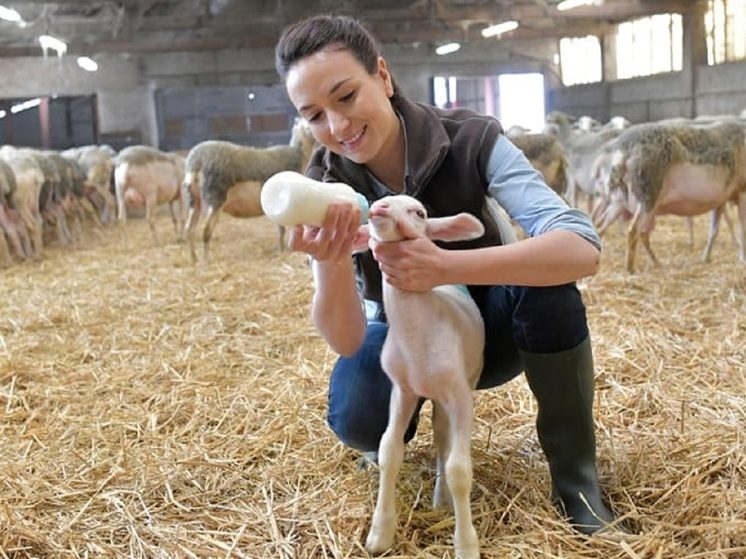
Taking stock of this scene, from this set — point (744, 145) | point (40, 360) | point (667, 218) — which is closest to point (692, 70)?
point (667, 218)

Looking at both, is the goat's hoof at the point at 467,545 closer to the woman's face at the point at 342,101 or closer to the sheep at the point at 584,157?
the woman's face at the point at 342,101

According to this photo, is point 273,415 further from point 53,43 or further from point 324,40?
point 53,43

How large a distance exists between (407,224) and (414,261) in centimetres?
8

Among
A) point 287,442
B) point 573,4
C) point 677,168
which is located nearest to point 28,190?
point 677,168

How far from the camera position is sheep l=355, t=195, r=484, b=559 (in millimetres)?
1721

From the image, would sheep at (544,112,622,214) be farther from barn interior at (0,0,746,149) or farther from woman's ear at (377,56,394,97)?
barn interior at (0,0,746,149)

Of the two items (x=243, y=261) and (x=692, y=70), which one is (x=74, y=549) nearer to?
(x=243, y=261)

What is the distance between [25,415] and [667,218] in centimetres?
784

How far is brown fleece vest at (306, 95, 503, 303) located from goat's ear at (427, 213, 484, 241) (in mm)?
247

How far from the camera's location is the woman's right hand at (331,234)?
1.63 meters

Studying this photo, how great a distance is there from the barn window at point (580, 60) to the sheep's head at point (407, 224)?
18.1 metres

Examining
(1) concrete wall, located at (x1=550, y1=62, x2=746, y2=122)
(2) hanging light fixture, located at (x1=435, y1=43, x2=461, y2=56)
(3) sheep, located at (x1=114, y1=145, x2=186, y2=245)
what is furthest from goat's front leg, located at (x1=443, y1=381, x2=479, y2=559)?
(2) hanging light fixture, located at (x1=435, y1=43, x2=461, y2=56)

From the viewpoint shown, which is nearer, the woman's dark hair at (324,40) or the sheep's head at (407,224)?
the sheep's head at (407,224)

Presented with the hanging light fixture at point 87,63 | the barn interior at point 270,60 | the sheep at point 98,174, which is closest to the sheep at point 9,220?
the sheep at point 98,174
